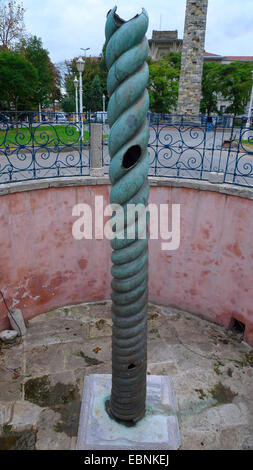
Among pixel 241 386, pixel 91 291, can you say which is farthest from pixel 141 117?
pixel 91 291

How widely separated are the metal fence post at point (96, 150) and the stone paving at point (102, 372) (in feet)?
8.98

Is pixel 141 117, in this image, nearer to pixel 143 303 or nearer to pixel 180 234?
pixel 143 303

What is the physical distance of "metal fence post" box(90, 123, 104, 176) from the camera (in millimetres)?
5723

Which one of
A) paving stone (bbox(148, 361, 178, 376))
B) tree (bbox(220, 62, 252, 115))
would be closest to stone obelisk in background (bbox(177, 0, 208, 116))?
tree (bbox(220, 62, 252, 115))

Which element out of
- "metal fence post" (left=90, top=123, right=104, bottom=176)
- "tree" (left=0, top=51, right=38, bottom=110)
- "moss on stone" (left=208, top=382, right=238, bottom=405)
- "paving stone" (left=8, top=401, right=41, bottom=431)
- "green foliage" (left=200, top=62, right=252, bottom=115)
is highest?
"green foliage" (left=200, top=62, right=252, bottom=115)

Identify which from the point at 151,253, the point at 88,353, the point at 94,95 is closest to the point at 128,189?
the point at 88,353

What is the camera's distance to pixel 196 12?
18547 mm

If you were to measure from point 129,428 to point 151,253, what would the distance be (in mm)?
3481

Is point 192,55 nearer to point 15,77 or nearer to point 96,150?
point 15,77

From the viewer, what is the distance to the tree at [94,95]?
31.7 meters

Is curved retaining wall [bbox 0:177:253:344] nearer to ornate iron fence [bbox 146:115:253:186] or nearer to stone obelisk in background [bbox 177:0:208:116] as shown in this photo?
ornate iron fence [bbox 146:115:253:186]

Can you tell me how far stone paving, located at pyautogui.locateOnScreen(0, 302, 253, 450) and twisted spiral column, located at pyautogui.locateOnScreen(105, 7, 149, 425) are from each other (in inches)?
46.1

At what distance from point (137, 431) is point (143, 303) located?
145 cm

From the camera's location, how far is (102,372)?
16.3 feet
